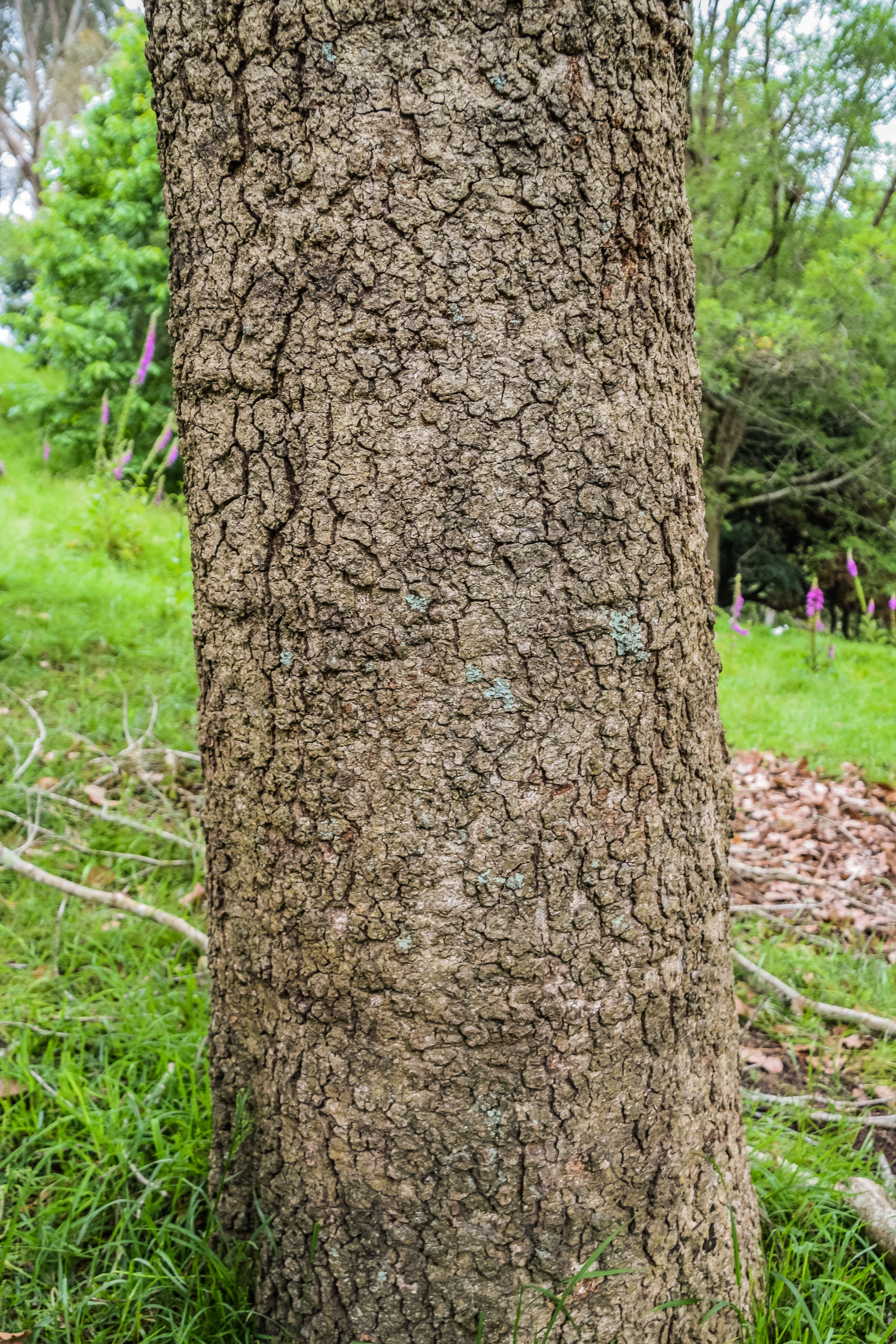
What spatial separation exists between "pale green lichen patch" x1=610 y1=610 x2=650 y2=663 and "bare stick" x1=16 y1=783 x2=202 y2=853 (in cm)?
210

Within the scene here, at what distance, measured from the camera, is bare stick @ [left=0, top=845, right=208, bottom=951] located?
7.95 ft

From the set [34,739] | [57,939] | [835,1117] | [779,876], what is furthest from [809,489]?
[57,939]

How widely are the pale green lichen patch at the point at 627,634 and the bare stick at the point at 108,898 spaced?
67.4 inches

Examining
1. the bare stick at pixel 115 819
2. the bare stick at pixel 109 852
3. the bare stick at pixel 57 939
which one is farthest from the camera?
the bare stick at pixel 115 819

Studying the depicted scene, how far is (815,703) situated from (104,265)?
8442 millimetres

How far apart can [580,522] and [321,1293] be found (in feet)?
4.07

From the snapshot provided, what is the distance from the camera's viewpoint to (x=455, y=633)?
3.59 feet

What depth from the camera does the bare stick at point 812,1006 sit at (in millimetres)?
2398

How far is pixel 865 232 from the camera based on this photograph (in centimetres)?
934

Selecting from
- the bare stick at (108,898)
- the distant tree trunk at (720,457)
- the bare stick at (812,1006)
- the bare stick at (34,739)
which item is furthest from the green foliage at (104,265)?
the bare stick at (812,1006)

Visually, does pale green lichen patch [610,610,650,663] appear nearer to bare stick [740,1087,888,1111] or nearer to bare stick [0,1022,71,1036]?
bare stick [740,1087,888,1111]

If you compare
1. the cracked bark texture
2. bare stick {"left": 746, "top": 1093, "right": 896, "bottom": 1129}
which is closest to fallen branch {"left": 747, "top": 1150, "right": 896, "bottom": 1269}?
bare stick {"left": 746, "top": 1093, "right": 896, "bottom": 1129}

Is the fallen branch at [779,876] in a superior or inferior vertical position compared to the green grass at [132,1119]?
superior

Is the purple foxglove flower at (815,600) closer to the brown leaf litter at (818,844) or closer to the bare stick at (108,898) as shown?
the brown leaf litter at (818,844)
